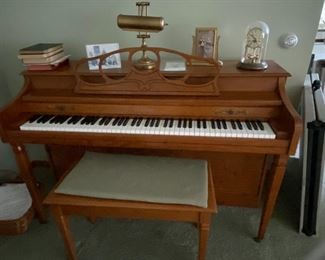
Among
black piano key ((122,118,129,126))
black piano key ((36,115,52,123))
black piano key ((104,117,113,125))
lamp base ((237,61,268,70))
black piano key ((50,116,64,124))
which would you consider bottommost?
black piano key ((36,115,52,123))

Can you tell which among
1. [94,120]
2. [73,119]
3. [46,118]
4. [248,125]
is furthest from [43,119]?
[248,125]

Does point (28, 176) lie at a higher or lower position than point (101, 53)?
lower

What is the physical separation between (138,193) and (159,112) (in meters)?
0.42

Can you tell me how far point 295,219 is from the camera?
1.60 m

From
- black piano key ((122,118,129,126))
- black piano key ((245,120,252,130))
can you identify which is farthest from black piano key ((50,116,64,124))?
black piano key ((245,120,252,130))

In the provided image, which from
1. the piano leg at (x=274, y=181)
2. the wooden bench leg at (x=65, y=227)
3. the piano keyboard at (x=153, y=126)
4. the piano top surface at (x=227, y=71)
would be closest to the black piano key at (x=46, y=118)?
the piano keyboard at (x=153, y=126)

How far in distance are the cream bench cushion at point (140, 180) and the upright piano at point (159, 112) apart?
0.09 m

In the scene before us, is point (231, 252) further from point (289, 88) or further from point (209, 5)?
point (209, 5)

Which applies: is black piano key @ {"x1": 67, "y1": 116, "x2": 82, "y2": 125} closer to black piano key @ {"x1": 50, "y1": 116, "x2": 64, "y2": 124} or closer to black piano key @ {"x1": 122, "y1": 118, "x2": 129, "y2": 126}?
black piano key @ {"x1": 50, "y1": 116, "x2": 64, "y2": 124}

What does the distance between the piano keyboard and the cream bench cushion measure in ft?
0.54

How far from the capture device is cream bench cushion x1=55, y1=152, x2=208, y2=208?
3.52 ft

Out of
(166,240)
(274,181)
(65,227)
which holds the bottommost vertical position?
(166,240)

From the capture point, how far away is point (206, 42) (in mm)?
1368

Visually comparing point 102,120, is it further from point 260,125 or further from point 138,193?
point 260,125
